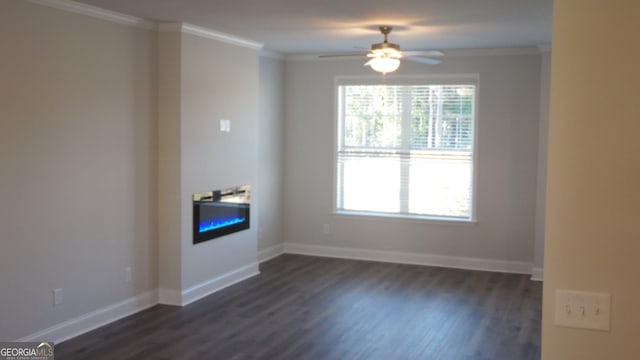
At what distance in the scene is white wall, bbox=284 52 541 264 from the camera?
743 centimetres

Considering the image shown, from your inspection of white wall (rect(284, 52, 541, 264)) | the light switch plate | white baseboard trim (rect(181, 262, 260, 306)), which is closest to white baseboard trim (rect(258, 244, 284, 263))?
white wall (rect(284, 52, 541, 264))

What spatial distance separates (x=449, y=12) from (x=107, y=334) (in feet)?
12.3

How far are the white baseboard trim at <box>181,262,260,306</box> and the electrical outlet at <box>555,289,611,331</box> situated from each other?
4.39 meters

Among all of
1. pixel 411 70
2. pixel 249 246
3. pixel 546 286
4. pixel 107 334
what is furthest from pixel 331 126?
pixel 546 286

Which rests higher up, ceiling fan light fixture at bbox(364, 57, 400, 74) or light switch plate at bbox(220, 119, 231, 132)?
ceiling fan light fixture at bbox(364, 57, 400, 74)

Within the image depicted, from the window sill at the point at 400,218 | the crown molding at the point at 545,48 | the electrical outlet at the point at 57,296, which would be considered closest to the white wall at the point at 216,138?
the electrical outlet at the point at 57,296

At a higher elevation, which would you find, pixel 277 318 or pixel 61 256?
pixel 61 256

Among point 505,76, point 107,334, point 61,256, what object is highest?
point 505,76

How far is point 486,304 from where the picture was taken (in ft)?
20.4

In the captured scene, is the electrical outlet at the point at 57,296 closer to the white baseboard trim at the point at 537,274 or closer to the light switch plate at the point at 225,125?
the light switch plate at the point at 225,125

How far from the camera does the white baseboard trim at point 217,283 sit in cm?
606

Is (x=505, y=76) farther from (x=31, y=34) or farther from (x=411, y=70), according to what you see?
(x=31, y=34)

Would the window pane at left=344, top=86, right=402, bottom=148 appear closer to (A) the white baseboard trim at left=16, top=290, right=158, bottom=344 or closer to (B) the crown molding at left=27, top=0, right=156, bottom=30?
(B) the crown molding at left=27, top=0, right=156, bottom=30

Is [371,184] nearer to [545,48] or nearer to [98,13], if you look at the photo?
[545,48]
